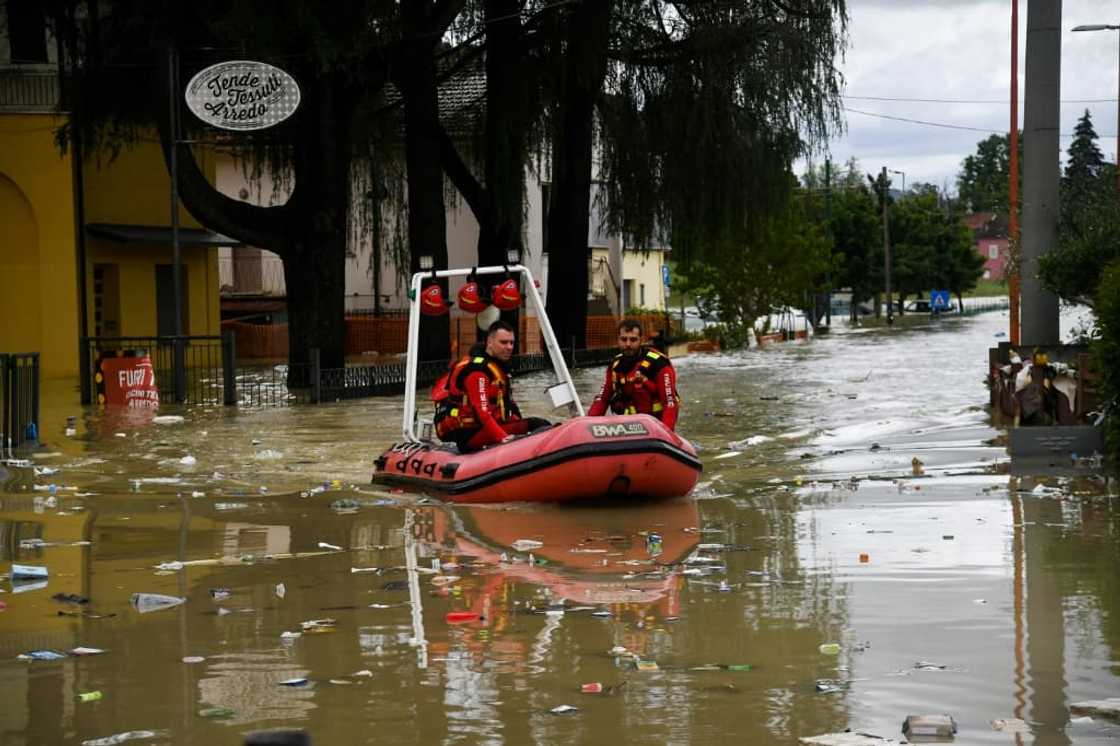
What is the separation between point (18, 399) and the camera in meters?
18.8

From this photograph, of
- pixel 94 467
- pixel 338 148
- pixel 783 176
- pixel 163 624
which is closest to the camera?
pixel 163 624

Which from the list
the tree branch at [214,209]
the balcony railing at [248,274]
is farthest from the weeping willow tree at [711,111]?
the balcony railing at [248,274]

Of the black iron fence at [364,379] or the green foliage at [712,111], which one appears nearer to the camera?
the black iron fence at [364,379]

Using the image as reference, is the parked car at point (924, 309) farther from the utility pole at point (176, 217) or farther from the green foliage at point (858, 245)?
the utility pole at point (176, 217)

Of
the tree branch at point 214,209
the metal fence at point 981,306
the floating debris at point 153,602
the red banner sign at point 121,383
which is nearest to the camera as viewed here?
the floating debris at point 153,602

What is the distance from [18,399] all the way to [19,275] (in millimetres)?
15172

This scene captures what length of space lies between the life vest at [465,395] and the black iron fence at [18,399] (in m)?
6.27

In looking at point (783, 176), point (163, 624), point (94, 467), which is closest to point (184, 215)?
point (783, 176)

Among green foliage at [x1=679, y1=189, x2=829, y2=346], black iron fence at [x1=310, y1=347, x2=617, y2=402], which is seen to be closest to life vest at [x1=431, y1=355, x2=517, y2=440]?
black iron fence at [x1=310, y1=347, x2=617, y2=402]

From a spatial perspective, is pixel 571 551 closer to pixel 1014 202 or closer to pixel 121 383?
pixel 121 383

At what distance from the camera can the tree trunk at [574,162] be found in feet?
101

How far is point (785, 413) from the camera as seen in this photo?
23609 mm

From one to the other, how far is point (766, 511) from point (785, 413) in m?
10.5

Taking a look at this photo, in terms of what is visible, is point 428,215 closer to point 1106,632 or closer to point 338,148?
point 338,148
